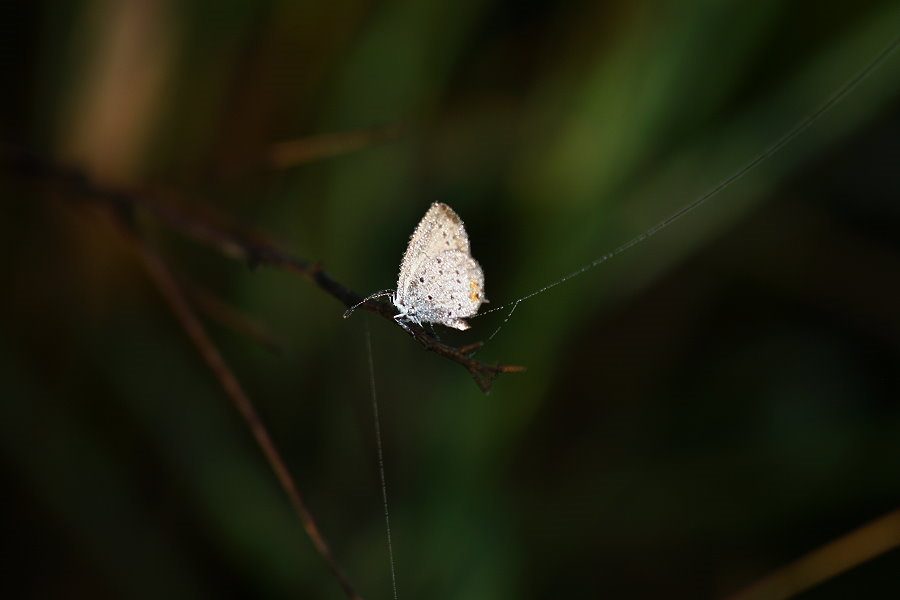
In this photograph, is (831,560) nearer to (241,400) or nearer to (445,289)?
(445,289)

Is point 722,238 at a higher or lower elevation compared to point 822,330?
higher

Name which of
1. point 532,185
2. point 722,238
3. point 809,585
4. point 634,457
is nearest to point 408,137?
point 532,185

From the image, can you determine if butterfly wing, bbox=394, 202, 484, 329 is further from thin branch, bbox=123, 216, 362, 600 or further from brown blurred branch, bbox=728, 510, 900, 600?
brown blurred branch, bbox=728, 510, 900, 600

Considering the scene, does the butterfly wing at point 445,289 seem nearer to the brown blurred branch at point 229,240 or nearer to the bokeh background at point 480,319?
the brown blurred branch at point 229,240

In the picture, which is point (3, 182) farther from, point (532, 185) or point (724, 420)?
point (724, 420)

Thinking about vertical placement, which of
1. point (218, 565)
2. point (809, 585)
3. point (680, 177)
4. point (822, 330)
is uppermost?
point (680, 177)

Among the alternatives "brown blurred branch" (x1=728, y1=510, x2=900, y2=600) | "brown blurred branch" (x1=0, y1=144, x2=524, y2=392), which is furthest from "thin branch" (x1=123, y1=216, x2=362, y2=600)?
"brown blurred branch" (x1=728, y1=510, x2=900, y2=600)

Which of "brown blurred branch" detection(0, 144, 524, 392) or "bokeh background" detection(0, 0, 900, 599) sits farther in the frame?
"bokeh background" detection(0, 0, 900, 599)
